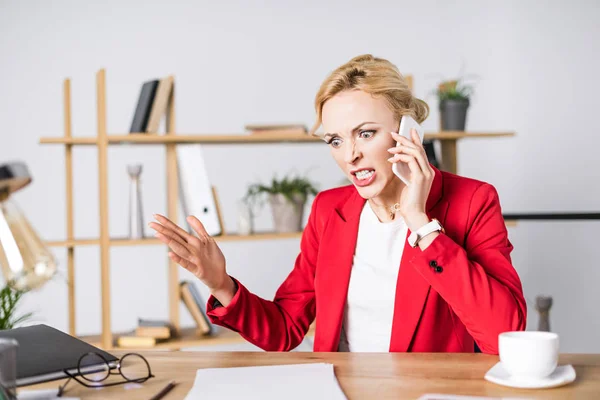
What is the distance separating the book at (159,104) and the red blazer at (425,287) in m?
1.59

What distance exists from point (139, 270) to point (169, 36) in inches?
54.4

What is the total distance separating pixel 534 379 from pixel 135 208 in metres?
2.50

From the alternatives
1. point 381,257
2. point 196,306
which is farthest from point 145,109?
point 381,257

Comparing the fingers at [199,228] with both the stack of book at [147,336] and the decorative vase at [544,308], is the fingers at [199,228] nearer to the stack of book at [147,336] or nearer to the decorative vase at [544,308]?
the stack of book at [147,336]

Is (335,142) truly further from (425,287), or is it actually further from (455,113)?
(455,113)

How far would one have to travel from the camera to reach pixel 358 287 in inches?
69.4

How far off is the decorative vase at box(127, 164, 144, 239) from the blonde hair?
176 cm

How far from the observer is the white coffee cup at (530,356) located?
1.09 m

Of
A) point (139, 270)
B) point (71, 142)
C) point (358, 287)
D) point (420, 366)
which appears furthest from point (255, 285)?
point (420, 366)

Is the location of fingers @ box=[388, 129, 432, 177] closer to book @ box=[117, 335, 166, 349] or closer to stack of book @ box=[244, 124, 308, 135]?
stack of book @ box=[244, 124, 308, 135]

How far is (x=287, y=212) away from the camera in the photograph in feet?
11.4

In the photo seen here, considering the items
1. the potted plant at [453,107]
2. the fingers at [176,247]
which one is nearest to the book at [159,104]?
the potted plant at [453,107]

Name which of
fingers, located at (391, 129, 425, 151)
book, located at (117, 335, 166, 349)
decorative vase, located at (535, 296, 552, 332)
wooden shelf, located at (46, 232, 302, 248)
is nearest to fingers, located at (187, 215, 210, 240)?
fingers, located at (391, 129, 425, 151)

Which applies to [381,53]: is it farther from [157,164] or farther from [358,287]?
[358,287]
